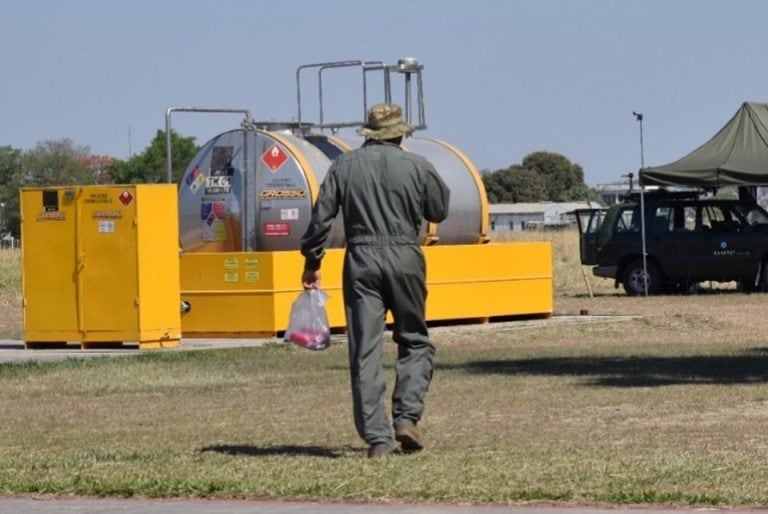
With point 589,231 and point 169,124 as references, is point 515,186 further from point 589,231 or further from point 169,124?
point 169,124

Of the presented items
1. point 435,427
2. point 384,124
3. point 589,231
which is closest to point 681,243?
point 589,231

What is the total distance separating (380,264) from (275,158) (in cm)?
1399

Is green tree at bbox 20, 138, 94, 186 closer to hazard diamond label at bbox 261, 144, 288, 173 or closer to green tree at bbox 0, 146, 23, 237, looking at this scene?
green tree at bbox 0, 146, 23, 237

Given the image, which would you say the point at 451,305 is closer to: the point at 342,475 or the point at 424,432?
the point at 424,432

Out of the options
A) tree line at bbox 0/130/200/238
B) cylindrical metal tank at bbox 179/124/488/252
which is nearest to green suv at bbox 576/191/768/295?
cylindrical metal tank at bbox 179/124/488/252

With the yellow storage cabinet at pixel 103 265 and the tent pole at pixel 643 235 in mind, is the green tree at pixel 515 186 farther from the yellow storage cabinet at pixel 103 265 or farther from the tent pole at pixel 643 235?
the yellow storage cabinet at pixel 103 265

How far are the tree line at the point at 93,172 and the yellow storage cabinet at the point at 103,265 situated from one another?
27553mm

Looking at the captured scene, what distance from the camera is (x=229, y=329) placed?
76.5 ft

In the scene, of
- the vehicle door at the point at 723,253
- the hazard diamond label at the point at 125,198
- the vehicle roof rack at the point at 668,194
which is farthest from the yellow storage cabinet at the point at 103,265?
the vehicle roof rack at the point at 668,194

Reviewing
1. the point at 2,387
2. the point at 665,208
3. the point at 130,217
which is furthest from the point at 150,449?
the point at 665,208

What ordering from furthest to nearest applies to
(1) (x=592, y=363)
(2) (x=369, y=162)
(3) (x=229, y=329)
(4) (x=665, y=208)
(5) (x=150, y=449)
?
(4) (x=665, y=208)
(3) (x=229, y=329)
(1) (x=592, y=363)
(5) (x=150, y=449)
(2) (x=369, y=162)

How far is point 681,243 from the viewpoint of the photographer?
34.1m

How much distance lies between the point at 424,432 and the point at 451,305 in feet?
45.0

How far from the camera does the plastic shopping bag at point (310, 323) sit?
11203mm
